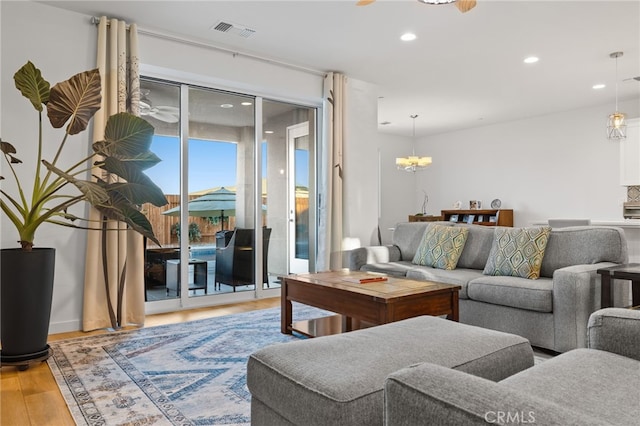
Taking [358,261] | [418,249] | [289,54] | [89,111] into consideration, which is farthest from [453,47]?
[89,111]

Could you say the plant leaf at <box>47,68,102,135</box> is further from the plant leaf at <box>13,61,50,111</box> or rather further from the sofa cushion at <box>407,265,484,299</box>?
the sofa cushion at <box>407,265,484,299</box>

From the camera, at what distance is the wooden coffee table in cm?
264

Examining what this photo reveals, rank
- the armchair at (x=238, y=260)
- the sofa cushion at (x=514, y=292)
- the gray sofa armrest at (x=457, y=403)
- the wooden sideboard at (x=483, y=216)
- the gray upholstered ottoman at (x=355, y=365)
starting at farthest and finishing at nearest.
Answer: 1. the wooden sideboard at (x=483, y=216)
2. the armchair at (x=238, y=260)
3. the sofa cushion at (x=514, y=292)
4. the gray upholstered ottoman at (x=355, y=365)
5. the gray sofa armrest at (x=457, y=403)

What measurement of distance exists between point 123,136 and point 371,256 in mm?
2625

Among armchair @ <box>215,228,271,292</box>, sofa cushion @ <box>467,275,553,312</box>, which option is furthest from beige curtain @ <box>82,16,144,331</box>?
sofa cushion @ <box>467,275,553,312</box>

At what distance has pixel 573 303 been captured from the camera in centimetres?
278

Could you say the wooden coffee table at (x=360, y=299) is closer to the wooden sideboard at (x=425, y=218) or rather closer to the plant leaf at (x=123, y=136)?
the plant leaf at (x=123, y=136)

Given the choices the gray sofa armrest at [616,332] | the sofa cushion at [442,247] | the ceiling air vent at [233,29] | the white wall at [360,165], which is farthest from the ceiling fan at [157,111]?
the gray sofa armrest at [616,332]

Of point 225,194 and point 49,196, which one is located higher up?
point 225,194

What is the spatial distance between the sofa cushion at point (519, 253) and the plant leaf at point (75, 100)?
3.36 meters

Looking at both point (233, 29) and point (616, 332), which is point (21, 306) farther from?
point (616, 332)

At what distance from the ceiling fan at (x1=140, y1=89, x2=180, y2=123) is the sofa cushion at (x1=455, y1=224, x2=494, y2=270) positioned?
3.34 m

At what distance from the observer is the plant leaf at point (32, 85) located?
2.70 meters

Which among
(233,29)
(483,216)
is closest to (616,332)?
(233,29)
